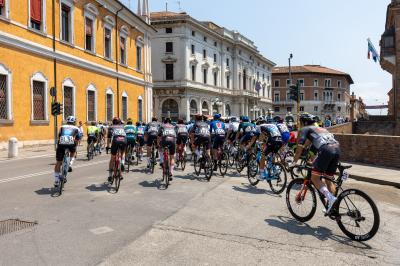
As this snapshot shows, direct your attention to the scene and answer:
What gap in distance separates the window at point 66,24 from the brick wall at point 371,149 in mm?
18852

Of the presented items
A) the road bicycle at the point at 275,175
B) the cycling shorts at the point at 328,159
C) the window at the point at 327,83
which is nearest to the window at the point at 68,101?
the road bicycle at the point at 275,175

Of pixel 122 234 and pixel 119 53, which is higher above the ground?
pixel 119 53

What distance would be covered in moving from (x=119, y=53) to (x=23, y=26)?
493 inches

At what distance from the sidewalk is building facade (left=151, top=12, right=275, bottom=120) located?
38.6 metres

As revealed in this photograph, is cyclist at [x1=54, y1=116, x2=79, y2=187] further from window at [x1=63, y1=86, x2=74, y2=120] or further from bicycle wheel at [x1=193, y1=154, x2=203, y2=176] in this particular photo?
window at [x1=63, y1=86, x2=74, y2=120]

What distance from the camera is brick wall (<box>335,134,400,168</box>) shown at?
13484mm

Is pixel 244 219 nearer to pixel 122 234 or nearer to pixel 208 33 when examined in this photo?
pixel 122 234

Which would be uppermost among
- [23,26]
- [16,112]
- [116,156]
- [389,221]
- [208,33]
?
[208,33]

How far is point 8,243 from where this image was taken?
5.19 metres

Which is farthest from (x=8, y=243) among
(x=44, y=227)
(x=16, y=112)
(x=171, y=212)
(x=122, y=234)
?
(x=16, y=112)

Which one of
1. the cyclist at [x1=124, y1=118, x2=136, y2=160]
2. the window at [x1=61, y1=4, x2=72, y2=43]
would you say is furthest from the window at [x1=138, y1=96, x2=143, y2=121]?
the cyclist at [x1=124, y1=118, x2=136, y2=160]

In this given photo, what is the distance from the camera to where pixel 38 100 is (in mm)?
22656

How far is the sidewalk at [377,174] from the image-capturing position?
10.9 meters

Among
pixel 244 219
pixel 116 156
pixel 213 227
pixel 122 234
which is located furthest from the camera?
pixel 116 156
